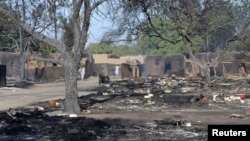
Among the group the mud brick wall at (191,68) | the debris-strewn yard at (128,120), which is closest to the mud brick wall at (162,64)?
the mud brick wall at (191,68)

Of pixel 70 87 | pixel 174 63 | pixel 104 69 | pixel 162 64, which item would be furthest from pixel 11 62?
pixel 70 87

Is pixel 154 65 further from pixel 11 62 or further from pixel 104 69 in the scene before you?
pixel 11 62

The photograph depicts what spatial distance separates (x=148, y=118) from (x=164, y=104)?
15.5 feet

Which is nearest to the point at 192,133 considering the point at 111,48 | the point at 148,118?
the point at 148,118

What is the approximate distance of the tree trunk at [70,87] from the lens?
15.4 meters

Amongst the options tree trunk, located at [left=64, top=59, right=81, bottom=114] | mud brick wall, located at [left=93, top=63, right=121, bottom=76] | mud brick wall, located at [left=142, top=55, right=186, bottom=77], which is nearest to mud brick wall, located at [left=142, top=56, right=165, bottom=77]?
mud brick wall, located at [left=142, top=55, right=186, bottom=77]

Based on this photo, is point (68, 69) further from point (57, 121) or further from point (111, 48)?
point (111, 48)

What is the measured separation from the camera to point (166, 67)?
63.0 metres

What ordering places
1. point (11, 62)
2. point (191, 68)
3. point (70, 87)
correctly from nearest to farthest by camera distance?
point (70, 87), point (11, 62), point (191, 68)

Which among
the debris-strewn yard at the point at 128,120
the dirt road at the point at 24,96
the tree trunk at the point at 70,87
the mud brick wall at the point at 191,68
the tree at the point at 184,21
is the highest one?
the tree at the point at 184,21

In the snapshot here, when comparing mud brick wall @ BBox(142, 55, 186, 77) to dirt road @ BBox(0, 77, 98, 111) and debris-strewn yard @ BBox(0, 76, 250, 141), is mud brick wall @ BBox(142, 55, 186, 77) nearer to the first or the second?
dirt road @ BBox(0, 77, 98, 111)

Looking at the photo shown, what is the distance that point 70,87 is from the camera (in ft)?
50.9

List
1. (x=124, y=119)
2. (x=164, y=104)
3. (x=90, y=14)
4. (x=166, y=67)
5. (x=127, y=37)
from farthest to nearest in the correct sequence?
(x=166, y=67)
(x=127, y=37)
(x=164, y=104)
(x=90, y=14)
(x=124, y=119)

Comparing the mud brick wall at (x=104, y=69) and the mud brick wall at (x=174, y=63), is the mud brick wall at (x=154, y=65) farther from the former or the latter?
the mud brick wall at (x=104, y=69)
